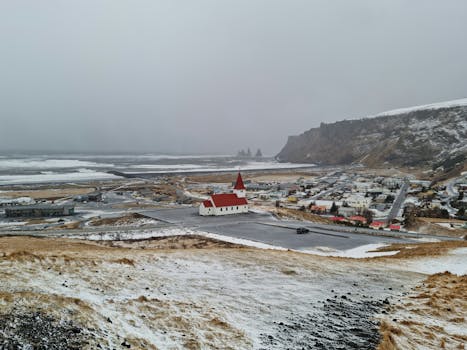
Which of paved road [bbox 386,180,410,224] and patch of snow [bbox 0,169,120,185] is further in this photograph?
patch of snow [bbox 0,169,120,185]

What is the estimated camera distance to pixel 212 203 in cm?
4641

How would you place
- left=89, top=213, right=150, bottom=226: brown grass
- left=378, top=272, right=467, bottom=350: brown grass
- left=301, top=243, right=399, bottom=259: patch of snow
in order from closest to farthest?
left=378, top=272, right=467, bottom=350: brown grass, left=301, top=243, right=399, bottom=259: patch of snow, left=89, top=213, right=150, bottom=226: brown grass

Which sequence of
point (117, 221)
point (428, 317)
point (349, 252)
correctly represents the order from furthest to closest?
point (117, 221), point (349, 252), point (428, 317)

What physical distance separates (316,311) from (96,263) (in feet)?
31.2

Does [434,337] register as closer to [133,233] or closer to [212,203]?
[133,233]

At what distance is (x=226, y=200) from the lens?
158 ft

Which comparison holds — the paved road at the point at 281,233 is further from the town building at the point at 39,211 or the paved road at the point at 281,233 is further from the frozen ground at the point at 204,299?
the town building at the point at 39,211

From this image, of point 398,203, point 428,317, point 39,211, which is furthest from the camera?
point 398,203

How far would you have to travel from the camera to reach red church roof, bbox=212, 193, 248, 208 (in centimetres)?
4697

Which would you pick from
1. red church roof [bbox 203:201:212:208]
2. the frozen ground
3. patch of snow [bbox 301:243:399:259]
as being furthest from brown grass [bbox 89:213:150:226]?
the frozen ground

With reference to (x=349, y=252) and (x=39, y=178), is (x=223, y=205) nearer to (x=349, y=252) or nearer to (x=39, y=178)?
(x=349, y=252)

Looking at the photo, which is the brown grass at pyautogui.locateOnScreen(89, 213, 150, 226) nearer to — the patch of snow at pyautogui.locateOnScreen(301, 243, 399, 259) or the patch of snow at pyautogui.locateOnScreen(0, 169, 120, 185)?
the patch of snow at pyautogui.locateOnScreen(301, 243, 399, 259)

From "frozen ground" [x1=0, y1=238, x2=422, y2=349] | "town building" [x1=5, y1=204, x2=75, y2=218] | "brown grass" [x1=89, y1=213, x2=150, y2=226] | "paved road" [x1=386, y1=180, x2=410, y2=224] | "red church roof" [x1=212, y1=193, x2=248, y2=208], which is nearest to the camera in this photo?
"frozen ground" [x1=0, y1=238, x2=422, y2=349]

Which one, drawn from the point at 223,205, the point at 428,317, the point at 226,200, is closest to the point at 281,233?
the point at 223,205
